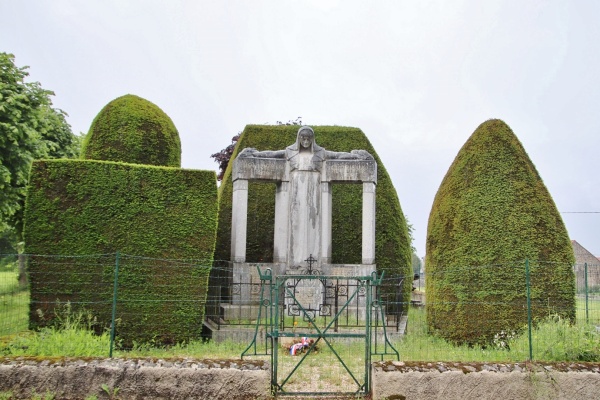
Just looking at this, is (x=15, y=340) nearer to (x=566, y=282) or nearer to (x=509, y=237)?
(x=509, y=237)

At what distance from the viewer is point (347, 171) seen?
1308 cm

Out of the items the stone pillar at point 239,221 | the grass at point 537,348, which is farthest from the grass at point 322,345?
the stone pillar at point 239,221

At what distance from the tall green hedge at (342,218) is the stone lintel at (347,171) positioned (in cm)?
267

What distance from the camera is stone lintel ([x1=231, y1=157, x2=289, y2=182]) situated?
42.7 ft

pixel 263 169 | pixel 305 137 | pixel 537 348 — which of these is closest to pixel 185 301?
pixel 263 169

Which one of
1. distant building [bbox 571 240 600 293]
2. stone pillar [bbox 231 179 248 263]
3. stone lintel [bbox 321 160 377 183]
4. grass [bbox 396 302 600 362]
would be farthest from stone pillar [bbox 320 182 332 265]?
distant building [bbox 571 240 600 293]

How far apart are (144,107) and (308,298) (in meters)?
5.61

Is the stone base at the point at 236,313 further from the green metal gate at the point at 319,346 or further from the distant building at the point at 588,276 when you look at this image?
→ the distant building at the point at 588,276

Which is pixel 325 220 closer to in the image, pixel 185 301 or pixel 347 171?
pixel 347 171

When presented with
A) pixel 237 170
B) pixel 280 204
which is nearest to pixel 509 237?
pixel 280 204

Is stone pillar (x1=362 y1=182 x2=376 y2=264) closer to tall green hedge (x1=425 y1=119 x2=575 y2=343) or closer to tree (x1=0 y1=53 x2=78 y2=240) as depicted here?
tall green hedge (x1=425 y1=119 x2=575 y2=343)

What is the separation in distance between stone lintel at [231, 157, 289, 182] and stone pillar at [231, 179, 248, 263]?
210 millimetres

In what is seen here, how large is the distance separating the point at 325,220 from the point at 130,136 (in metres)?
4.68

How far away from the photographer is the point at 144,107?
1274 centimetres
